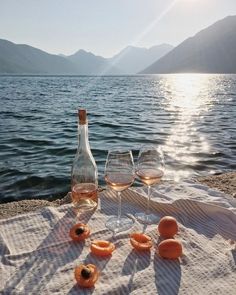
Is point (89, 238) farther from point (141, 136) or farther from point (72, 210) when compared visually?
point (141, 136)

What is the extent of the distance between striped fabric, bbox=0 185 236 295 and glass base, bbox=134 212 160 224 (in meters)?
0.08

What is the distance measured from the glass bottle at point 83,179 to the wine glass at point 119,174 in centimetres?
34

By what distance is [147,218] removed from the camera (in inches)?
113

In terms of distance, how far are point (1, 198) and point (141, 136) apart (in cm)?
1044

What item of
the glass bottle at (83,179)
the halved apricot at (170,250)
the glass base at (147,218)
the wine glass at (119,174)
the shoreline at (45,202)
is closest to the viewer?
the halved apricot at (170,250)

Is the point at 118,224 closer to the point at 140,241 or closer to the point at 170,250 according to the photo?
the point at 140,241

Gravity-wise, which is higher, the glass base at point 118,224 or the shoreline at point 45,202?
the glass base at point 118,224

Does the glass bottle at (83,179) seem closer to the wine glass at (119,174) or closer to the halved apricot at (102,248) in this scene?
the wine glass at (119,174)

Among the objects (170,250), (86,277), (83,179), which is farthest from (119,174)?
(86,277)

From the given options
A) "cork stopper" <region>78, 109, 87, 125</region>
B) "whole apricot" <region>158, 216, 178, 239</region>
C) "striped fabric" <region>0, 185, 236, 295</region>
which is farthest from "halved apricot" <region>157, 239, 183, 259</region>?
"cork stopper" <region>78, 109, 87, 125</region>

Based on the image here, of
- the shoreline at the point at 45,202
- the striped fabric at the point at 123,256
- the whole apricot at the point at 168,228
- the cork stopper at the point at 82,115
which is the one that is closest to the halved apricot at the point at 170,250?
the striped fabric at the point at 123,256

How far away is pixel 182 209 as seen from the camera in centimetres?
301

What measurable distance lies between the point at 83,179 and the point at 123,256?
1036mm

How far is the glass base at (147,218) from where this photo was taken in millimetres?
2822
